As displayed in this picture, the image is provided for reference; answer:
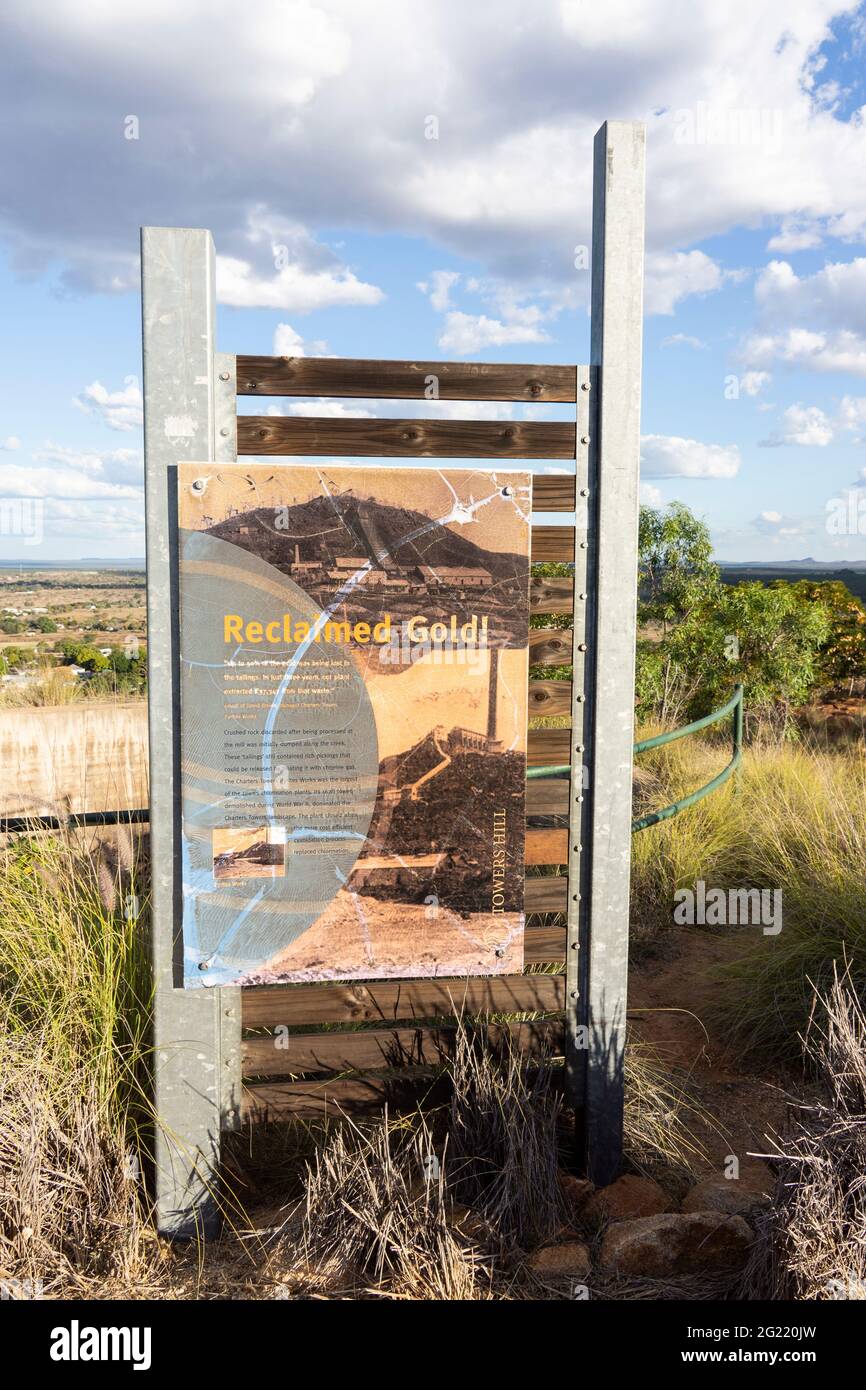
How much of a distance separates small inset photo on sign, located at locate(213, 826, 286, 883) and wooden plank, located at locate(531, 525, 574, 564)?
4.10 ft

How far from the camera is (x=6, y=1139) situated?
313cm

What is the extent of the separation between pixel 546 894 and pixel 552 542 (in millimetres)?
1217

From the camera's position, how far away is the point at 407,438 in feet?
10.8

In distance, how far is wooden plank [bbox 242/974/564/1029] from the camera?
133 inches

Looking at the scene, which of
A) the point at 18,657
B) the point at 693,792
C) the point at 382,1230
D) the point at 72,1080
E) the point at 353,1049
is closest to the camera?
A: the point at 382,1230

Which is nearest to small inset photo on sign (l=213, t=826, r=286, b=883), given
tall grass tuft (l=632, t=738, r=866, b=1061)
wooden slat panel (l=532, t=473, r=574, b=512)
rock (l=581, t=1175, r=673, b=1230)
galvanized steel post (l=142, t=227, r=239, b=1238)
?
galvanized steel post (l=142, t=227, r=239, b=1238)

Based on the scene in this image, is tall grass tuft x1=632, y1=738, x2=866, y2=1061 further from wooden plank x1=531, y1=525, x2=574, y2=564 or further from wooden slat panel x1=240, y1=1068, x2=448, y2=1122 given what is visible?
wooden plank x1=531, y1=525, x2=574, y2=564

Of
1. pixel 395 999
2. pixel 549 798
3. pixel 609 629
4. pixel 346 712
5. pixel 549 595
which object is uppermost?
pixel 549 595

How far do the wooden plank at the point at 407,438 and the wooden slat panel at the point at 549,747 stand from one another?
0.93 m

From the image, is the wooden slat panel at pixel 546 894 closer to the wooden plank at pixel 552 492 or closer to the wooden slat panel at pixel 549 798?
the wooden slat panel at pixel 549 798

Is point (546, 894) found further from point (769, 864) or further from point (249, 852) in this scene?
point (769, 864)

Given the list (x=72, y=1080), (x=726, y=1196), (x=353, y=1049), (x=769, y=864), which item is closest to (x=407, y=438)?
(x=353, y=1049)

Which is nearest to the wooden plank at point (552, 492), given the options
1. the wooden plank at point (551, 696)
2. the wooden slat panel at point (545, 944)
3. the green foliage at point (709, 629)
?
the wooden plank at point (551, 696)

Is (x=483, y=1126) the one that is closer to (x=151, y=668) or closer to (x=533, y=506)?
(x=151, y=668)
